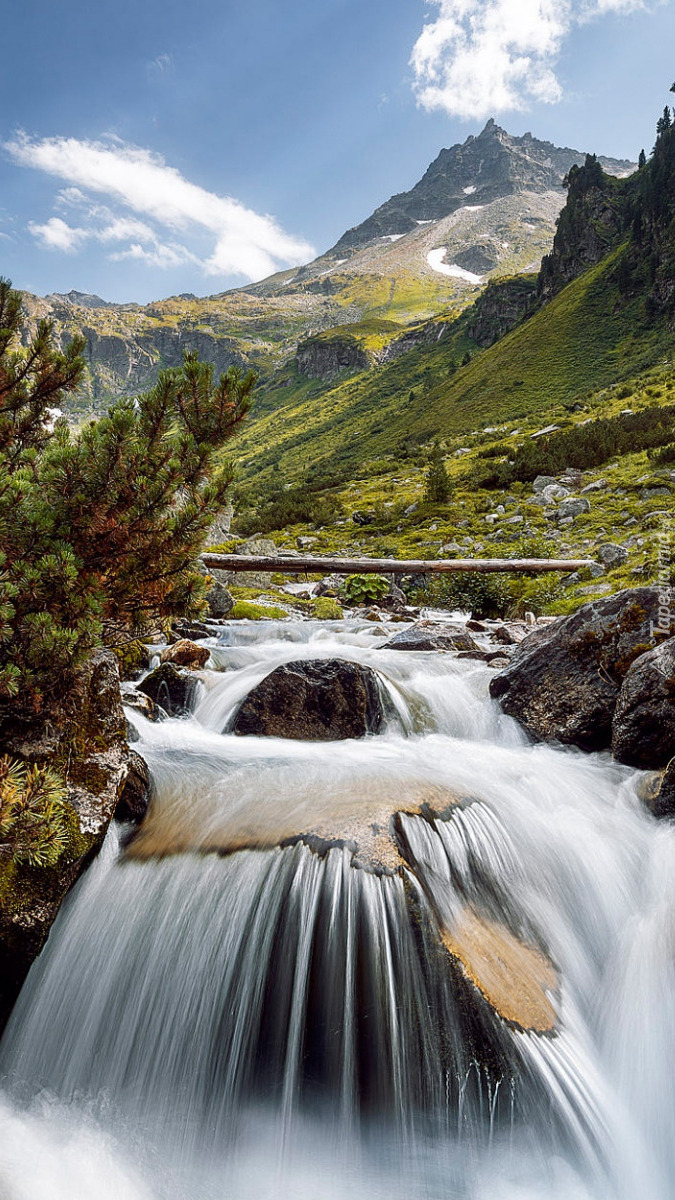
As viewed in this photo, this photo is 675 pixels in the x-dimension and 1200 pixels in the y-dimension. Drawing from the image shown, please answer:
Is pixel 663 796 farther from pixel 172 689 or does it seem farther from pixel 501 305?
pixel 501 305

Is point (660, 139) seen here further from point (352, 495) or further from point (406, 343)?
point (406, 343)

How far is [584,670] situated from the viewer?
8.07 meters

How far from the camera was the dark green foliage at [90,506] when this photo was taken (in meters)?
3.86

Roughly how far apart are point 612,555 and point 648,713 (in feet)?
36.8

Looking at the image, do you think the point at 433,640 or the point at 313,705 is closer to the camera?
the point at 313,705

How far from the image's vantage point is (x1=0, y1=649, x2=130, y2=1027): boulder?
4.22 meters

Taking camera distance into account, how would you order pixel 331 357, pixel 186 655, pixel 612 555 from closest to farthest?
1. pixel 186 655
2. pixel 612 555
3. pixel 331 357

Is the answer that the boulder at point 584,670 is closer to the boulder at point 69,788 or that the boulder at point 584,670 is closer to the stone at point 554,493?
the boulder at point 69,788

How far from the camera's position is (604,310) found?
72375 millimetres

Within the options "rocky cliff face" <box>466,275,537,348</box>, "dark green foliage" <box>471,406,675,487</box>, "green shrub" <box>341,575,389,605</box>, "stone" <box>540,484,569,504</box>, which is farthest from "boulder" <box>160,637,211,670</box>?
"rocky cliff face" <box>466,275,537,348</box>

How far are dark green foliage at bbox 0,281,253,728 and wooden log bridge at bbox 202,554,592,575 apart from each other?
11757 millimetres

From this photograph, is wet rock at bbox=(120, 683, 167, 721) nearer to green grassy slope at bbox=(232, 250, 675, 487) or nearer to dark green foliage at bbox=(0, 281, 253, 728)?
dark green foliage at bbox=(0, 281, 253, 728)

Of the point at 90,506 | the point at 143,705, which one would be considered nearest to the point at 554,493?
the point at 143,705

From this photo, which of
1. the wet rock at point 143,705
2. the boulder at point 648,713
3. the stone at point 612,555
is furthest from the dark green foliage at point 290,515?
the boulder at point 648,713
